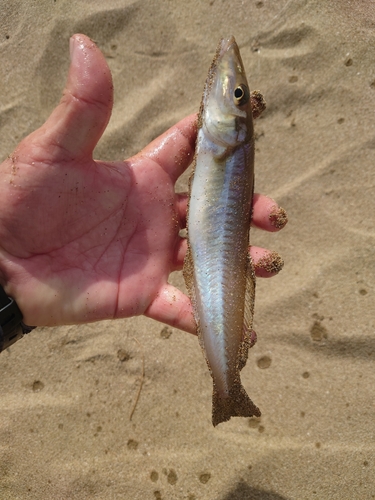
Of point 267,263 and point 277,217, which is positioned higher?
point 277,217

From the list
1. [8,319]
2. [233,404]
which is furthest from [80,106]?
[233,404]

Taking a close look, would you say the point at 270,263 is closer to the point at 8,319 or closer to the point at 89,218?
the point at 89,218

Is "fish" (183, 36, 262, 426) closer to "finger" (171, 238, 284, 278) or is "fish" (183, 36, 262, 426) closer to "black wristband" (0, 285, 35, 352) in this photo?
"finger" (171, 238, 284, 278)

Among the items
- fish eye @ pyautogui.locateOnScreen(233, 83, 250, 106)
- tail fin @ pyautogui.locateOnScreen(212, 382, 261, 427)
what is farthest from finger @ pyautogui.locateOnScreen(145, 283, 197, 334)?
fish eye @ pyautogui.locateOnScreen(233, 83, 250, 106)

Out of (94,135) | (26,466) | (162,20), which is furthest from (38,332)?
(162,20)

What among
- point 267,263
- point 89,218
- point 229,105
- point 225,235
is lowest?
point 267,263

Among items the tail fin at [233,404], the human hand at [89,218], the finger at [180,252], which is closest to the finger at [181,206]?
the human hand at [89,218]
